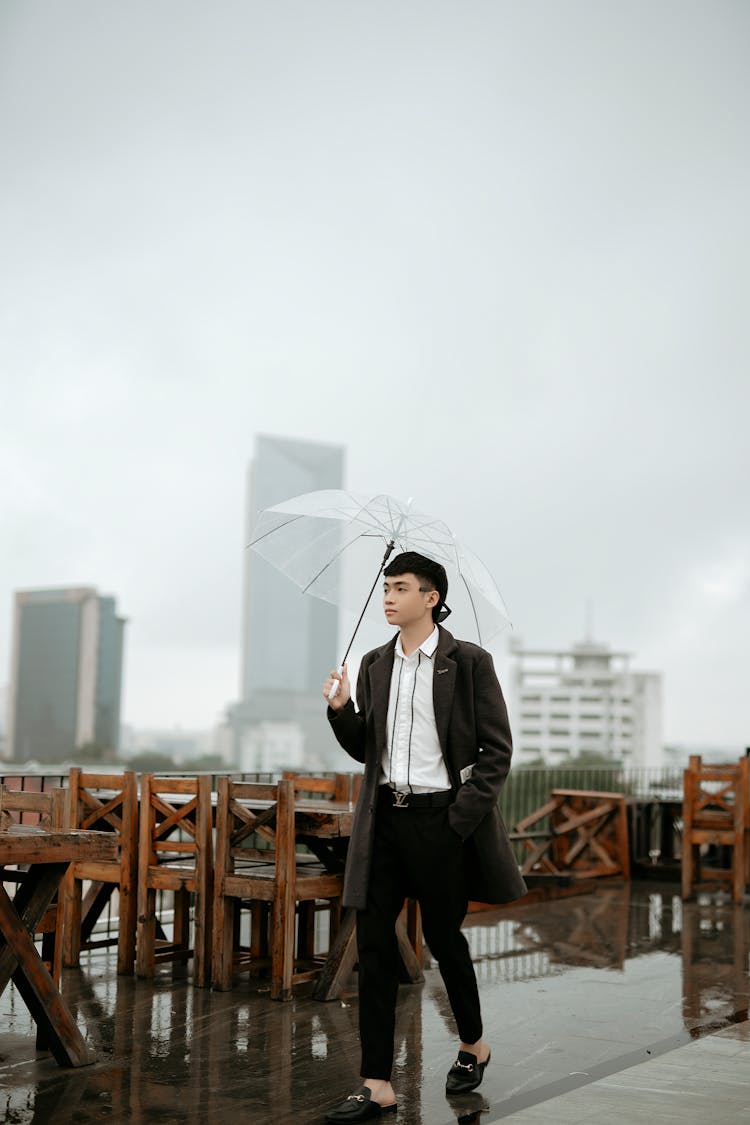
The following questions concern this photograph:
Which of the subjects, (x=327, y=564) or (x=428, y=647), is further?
(x=327, y=564)

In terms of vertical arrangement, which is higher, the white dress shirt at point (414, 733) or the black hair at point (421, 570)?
the black hair at point (421, 570)

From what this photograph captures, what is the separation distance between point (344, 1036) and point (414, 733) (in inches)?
70.3

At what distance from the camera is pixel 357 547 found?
5844 millimetres

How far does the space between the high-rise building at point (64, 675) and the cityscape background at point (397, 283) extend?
2.84 metres

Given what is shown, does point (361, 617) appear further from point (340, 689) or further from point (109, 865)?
point (109, 865)

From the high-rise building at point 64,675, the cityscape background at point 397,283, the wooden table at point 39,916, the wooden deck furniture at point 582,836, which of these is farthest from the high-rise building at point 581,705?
the wooden table at point 39,916

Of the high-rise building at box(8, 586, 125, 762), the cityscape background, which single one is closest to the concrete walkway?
the cityscape background

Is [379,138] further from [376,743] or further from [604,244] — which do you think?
[376,743]

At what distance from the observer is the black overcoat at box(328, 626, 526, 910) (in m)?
4.36

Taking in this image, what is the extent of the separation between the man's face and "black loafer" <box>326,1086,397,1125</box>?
1.64 meters

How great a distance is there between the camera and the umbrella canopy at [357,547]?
5.50 metres

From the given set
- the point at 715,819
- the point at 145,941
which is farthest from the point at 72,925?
the point at 715,819

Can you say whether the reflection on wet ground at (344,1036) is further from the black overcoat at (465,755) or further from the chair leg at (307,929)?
the black overcoat at (465,755)

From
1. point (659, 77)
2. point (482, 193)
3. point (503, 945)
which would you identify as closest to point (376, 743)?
point (503, 945)
